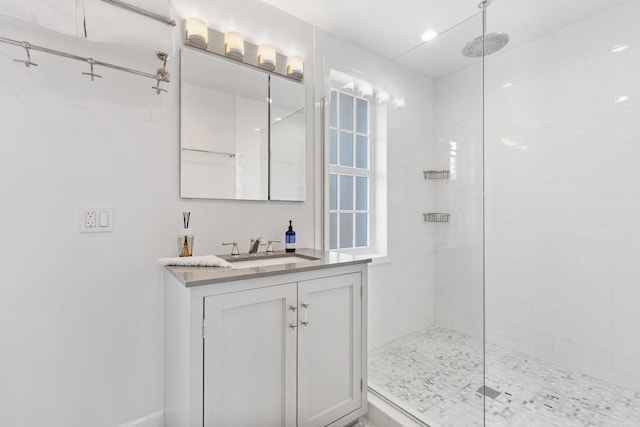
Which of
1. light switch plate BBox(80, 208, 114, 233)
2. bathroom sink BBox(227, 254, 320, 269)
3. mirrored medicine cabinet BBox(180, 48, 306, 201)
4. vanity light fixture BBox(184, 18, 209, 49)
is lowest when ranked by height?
bathroom sink BBox(227, 254, 320, 269)

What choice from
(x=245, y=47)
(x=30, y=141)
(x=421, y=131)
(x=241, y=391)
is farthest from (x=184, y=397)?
(x=421, y=131)

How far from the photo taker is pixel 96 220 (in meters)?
1.42

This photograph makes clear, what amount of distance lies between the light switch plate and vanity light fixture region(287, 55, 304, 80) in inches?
56.6

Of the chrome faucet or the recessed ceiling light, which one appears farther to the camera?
the recessed ceiling light

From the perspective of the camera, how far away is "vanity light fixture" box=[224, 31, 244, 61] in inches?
70.8

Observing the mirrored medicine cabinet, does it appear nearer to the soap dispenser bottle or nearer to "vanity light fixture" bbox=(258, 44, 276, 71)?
"vanity light fixture" bbox=(258, 44, 276, 71)

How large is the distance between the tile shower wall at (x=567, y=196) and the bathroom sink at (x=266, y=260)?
98cm

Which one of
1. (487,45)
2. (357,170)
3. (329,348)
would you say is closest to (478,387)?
(329,348)

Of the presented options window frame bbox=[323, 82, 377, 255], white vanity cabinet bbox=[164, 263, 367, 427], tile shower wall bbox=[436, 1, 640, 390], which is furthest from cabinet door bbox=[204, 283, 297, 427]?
tile shower wall bbox=[436, 1, 640, 390]

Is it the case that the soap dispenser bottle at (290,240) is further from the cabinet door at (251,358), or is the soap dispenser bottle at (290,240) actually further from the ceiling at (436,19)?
the ceiling at (436,19)

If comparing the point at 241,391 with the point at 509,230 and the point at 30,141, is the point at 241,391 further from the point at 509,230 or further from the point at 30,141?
the point at 509,230

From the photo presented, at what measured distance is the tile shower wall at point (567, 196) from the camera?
6.56ft

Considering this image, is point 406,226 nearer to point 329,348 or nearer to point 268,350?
point 329,348

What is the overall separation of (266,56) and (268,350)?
69.5 inches
